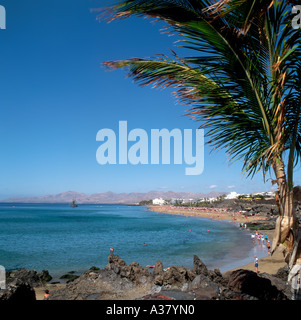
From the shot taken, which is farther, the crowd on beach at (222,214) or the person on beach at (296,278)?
the crowd on beach at (222,214)

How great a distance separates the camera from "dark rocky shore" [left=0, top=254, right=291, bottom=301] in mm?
4808

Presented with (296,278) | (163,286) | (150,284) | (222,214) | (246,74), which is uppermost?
(246,74)

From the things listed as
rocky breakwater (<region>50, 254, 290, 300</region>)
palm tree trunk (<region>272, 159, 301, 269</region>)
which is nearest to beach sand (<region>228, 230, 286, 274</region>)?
rocky breakwater (<region>50, 254, 290, 300</region>)

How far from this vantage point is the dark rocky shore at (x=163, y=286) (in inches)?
189

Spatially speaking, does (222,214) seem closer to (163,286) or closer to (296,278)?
(163,286)

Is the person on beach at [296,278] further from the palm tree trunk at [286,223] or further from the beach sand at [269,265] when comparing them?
the beach sand at [269,265]

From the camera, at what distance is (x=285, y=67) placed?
114 inches

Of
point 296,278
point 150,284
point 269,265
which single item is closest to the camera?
point 296,278

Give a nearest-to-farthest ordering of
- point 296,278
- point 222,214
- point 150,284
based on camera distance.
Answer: point 296,278 → point 150,284 → point 222,214

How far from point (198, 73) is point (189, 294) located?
5.44 metres

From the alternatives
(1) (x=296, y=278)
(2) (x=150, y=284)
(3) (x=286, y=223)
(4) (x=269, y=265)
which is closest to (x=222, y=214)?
(4) (x=269, y=265)

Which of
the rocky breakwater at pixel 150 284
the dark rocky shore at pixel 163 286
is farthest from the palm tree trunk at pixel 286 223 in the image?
the rocky breakwater at pixel 150 284

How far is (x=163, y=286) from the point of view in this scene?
8578mm

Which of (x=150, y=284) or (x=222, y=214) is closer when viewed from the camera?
(x=150, y=284)
